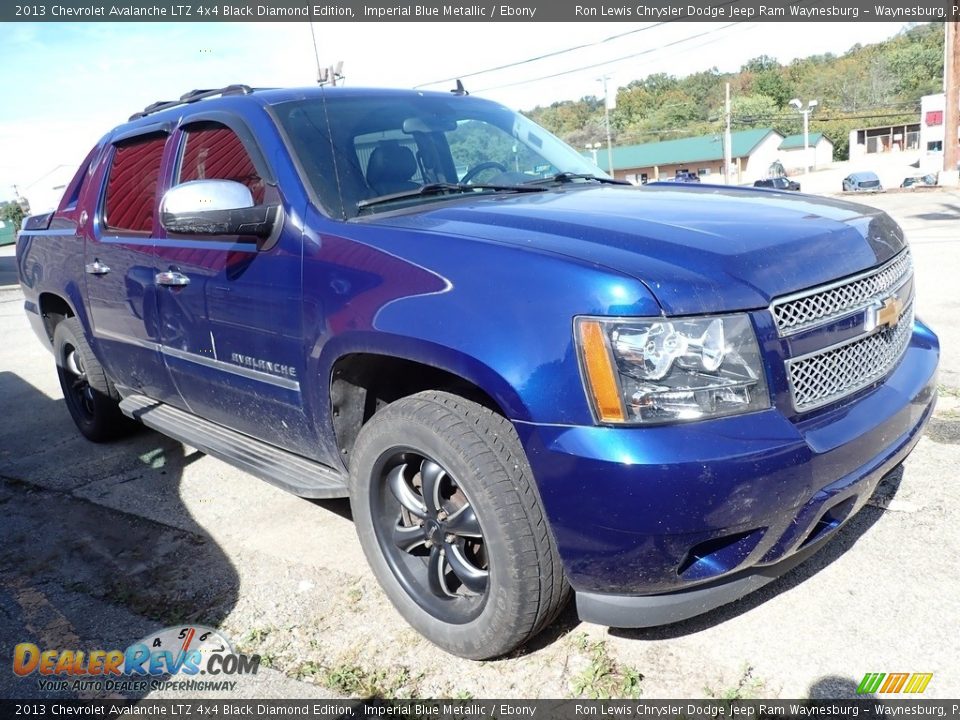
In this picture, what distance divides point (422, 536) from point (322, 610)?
59cm

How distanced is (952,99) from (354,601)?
111 feet

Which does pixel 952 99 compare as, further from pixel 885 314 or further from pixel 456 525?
pixel 456 525

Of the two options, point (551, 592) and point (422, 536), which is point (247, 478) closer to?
point (422, 536)

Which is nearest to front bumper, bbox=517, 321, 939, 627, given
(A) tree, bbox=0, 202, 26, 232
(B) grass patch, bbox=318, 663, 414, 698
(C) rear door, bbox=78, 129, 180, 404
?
(B) grass patch, bbox=318, 663, 414, 698

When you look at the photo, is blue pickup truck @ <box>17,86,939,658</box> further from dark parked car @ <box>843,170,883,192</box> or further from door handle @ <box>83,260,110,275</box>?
dark parked car @ <box>843,170,883,192</box>

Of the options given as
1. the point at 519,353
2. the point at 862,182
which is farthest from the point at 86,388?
the point at 862,182

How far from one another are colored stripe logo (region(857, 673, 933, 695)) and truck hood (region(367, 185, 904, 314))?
1.17 meters

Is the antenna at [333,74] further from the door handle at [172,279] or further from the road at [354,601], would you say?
the road at [354,601]

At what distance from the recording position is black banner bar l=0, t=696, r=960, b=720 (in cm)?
212

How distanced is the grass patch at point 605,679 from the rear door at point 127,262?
2535 millimetres

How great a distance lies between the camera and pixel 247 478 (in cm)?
433

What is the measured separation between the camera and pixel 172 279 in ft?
11.3

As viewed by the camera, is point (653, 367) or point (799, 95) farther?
point (799, 95)

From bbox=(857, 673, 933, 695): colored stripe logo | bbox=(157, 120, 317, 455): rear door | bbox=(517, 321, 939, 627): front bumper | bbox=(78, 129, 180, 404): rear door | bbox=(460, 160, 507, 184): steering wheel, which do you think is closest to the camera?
bbox=(517, 321, 939, 627): front bumper
